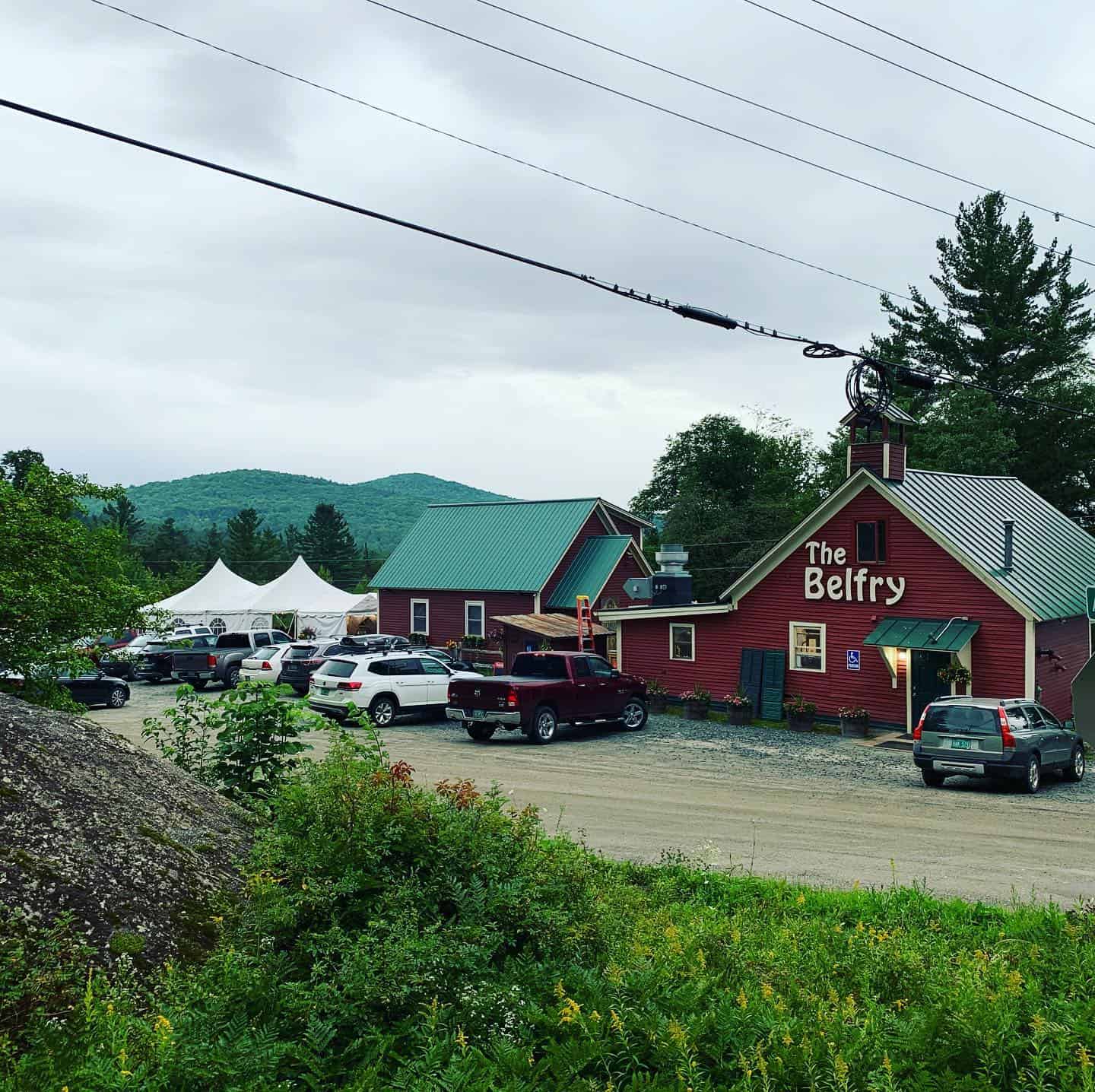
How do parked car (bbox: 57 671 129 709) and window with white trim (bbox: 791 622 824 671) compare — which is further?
parked car (bbox: 57 671 129 709)

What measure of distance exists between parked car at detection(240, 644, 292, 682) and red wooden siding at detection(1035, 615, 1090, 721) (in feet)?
72.5

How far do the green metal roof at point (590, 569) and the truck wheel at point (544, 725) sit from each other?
1808 centimetres

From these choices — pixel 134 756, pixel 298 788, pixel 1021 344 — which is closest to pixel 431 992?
pixel 298 788

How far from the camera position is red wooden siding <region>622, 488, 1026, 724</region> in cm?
2516

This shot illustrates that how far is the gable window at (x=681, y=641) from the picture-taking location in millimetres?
31172

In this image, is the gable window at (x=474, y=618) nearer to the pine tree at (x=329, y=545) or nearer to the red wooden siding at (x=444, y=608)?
the red wooden siding at (x=444, y=608)

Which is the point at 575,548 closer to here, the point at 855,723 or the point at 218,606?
the point at 218,606

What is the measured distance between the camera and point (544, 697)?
24.6 m

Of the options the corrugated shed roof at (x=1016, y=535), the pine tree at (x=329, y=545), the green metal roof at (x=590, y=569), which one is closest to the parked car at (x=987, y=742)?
the corrugated shed roof at (x=1016, y=535)

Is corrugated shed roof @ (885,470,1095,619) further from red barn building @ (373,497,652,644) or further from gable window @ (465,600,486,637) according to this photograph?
gable window @ (465,600,486,637)

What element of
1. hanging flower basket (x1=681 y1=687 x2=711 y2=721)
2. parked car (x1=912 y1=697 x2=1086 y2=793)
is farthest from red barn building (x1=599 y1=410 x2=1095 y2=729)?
parked car (x1=912 y1=697 x2=1086 y2=793)

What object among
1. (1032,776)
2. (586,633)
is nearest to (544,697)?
(1032,776)

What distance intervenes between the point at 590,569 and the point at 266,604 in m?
15.7

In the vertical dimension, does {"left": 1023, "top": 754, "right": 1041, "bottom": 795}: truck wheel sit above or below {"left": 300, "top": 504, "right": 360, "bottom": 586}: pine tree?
below
